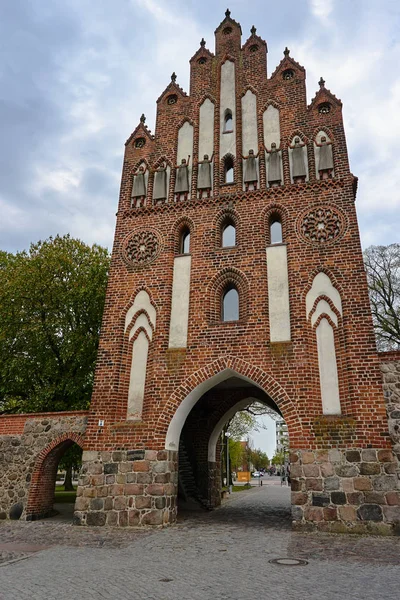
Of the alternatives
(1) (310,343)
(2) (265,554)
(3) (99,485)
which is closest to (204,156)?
(1) (310,343)

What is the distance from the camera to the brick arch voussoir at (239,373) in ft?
35.2

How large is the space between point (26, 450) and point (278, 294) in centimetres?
841

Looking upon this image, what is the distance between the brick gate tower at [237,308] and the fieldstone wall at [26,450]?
108 cm

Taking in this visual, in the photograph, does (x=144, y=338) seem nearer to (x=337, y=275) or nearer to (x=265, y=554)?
(x=337, y=275)

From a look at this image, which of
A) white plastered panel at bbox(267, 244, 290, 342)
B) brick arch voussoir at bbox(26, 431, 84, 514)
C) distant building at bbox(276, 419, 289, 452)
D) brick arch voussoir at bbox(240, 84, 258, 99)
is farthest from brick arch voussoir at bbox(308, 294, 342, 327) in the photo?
brick arch voussoir at bbox(240, 84, 258, 99)

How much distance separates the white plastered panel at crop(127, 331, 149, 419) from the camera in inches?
466

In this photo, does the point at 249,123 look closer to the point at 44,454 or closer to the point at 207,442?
the point at 207,442

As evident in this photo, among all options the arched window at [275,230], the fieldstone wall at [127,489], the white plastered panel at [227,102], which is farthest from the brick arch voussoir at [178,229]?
the fieldstone wall at [127,489]

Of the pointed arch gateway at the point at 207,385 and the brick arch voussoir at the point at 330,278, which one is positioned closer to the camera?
the pointed arch gateway at the point at 207,385

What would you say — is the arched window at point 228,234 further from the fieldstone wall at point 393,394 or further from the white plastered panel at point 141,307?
the fieldstone wall at point 393,394

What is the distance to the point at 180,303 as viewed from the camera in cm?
1264

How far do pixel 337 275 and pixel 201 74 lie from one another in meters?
9.63

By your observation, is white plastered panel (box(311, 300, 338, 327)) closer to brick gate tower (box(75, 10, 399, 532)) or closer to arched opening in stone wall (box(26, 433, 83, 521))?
brick gate tower (box(75, 10, 399, 532))

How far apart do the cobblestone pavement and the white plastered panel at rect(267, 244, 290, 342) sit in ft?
15.4
